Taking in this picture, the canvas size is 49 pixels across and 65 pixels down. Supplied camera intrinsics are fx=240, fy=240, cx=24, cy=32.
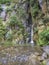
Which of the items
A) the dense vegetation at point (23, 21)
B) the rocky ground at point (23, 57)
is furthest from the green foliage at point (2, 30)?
the rocky ground at point (23, 57)

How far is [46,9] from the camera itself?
57.2ft

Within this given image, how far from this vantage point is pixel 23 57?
12.4 meters

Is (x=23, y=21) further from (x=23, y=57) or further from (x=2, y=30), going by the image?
(x=23, y=57)

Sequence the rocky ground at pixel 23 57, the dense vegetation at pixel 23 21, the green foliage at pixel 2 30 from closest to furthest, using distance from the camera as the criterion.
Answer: the rocky ground at pixel 23 57, the dense vegetation at pixel 23 21, the green foliage at pixel 2 30

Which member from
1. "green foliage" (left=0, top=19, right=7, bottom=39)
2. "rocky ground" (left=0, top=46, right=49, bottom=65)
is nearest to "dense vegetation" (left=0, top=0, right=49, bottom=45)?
"green foliage" (left=0, top=19, right=7, bottom=39)

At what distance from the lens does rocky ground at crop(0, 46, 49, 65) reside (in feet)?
37.0

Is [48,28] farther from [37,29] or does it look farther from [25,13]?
[25,13]

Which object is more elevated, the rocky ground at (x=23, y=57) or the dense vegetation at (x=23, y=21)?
the dense vegetation at (x=23, y=21)

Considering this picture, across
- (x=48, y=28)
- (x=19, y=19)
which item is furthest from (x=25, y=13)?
(x=48, y=28)

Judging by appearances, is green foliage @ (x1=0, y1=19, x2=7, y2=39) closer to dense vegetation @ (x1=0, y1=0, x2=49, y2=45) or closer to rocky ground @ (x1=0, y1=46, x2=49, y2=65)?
dense vegetation @ (x1=0, y1=0, x2=49, y2=45)

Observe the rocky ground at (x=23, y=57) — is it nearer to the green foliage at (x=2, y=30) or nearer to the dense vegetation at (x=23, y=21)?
the dense vegetation at (x=23, y=21)

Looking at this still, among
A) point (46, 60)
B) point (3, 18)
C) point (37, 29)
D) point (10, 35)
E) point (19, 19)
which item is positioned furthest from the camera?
point (3, 18)

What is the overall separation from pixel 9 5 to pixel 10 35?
16.6 feet

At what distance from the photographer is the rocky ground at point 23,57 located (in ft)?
37.0
